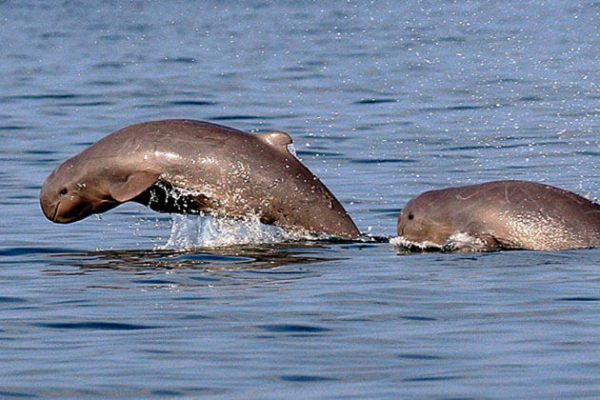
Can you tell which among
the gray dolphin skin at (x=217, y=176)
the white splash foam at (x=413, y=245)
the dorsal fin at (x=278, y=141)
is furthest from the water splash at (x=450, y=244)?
the dorsal fin at (x=278, y=141)

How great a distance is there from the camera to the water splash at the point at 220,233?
1603 centimetres

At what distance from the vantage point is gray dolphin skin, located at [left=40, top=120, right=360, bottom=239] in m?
15.7

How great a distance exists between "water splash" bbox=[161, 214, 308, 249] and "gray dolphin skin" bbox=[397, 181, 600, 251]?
1.13 meters

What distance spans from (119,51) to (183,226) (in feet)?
89.9

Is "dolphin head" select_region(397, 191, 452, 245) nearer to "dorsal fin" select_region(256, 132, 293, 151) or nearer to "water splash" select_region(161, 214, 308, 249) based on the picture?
"water splash" select_region(161, 214, 308, 249)

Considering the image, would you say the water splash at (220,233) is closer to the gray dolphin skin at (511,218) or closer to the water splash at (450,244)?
the water splash at (450,244)

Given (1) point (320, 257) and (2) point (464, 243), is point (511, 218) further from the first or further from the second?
(1) point (320, 257)

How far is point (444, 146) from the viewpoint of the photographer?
2434cm

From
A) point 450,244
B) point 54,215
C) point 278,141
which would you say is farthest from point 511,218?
point 54,215

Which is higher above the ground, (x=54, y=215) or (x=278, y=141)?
(x=278, y=141)

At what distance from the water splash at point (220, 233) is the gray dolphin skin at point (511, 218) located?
1132 mm

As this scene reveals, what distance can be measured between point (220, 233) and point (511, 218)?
8.63ft

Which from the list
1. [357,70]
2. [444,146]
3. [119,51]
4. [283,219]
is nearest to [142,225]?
[283,219]

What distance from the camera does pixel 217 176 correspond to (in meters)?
15.8
